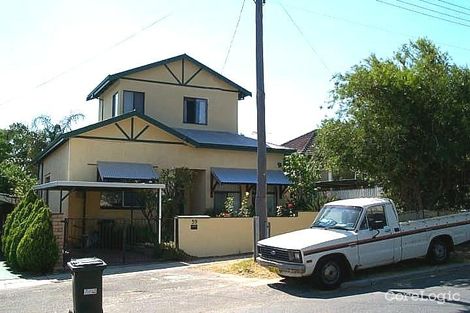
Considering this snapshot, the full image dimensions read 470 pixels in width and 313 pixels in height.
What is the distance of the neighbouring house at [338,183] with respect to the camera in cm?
2113

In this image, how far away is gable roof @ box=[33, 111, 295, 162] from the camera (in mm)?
20078

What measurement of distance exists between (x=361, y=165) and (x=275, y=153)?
7.92m

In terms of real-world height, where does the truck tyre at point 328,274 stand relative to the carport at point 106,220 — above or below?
below

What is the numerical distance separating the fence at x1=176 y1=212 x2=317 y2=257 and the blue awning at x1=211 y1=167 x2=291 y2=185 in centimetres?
353

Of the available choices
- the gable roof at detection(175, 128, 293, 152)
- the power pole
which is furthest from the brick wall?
the gable roof at detection(175, 128, 293, 152)

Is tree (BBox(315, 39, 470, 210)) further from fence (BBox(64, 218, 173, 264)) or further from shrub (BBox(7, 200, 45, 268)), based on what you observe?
shrub (BBox(7, 200, 45, 268))

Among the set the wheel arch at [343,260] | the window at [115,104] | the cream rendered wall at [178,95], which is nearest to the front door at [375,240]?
the wheel arch at [343,260]

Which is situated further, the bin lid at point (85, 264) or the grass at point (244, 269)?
the grass at point (244, 269)

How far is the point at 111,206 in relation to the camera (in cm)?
2177

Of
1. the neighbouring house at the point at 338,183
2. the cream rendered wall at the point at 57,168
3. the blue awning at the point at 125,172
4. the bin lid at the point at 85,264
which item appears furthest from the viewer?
the neighbouring house at the point at 338,183

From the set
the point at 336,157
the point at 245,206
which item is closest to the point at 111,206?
the point at 245,206

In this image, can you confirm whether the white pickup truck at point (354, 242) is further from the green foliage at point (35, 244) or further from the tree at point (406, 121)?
the green foliage at point (35, 244)

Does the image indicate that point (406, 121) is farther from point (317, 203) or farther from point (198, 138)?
point (198, 138)

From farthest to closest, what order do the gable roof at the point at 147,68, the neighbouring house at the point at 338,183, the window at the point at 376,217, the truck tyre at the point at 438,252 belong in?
the gable roof at the point at 147,68
the neighbouring house at the point at 338,183
the truck tyre at the point at 438,252
the window at the point at 376,217
